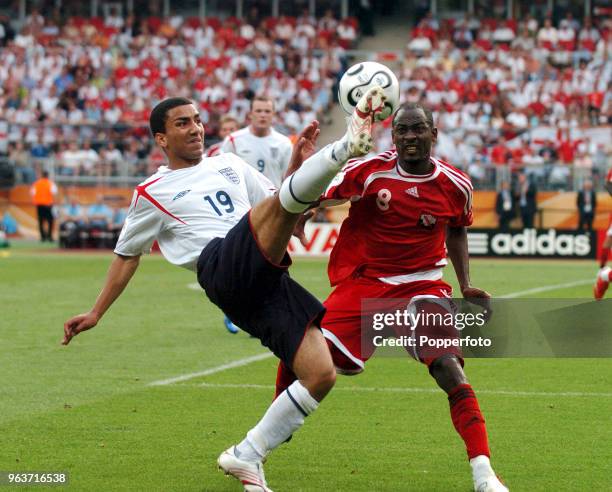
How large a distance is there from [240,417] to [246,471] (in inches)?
92.7

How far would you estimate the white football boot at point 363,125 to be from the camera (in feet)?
17.2

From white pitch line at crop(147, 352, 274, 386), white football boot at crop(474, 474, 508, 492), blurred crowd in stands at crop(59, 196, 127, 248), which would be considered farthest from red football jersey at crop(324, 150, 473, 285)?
blurred crowd in stands at crop(59, 196, 127, 248)

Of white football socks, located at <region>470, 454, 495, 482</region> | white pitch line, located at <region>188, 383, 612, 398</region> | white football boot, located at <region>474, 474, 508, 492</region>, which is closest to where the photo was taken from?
white football boot, located at <region>474, 474, 508, 492</region>

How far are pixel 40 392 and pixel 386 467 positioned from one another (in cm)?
364

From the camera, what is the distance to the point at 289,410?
19.8ft

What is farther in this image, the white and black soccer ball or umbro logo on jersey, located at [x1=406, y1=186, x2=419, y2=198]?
the white and black soccer ball

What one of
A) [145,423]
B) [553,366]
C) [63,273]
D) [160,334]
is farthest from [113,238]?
[145,423]

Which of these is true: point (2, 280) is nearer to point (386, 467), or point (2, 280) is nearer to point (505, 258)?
point (505, 258)

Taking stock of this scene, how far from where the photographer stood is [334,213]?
2898 centimetres

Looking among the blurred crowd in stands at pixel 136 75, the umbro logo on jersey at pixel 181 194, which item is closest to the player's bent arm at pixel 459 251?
the umbro logo on jersey at pixel 181 194

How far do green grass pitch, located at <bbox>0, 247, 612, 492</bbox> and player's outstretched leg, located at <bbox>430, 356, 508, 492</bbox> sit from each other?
1.03 feet

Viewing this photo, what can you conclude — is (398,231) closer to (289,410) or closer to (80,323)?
(289,410)

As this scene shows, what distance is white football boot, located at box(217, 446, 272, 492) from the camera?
6.04 m

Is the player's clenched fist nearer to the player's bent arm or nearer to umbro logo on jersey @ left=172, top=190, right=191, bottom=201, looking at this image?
umbro logo on jersey @ left=172, top=190, right=191, bottom=201
